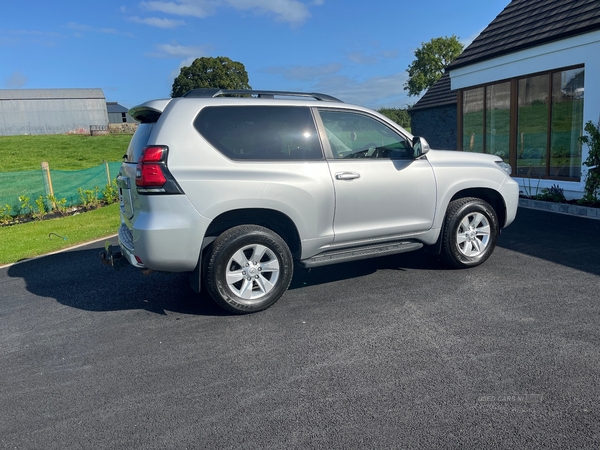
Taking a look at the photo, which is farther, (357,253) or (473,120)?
(473,120)

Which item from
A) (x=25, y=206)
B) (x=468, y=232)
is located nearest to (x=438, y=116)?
(x=468, y=232)

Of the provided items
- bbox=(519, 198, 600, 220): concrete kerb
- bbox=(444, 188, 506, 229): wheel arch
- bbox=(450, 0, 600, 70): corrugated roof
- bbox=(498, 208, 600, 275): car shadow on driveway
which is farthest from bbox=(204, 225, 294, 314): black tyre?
bbox=(450, 0, 600, 70): corrugated roof

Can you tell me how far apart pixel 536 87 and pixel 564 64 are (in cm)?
102

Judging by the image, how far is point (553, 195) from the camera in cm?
991

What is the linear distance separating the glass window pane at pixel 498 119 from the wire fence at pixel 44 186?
10951 mm

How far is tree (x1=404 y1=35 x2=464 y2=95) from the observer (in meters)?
58.4

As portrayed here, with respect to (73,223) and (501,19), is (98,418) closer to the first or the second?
(73,223)

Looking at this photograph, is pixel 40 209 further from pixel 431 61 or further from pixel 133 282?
pixel 431 61

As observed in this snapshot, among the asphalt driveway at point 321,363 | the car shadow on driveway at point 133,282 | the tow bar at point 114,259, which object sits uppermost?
the tow bar at point 114,259

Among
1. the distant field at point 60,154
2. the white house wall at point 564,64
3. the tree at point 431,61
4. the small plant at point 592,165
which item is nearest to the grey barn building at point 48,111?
the distant field at point 60,154

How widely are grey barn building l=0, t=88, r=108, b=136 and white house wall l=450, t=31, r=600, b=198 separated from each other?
65644 mm

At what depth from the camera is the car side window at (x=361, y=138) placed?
16.3 feet

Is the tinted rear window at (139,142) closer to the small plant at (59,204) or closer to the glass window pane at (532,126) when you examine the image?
the small plant at (59,204)

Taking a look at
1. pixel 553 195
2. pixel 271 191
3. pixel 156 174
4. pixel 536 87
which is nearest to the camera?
pixel 156 174
